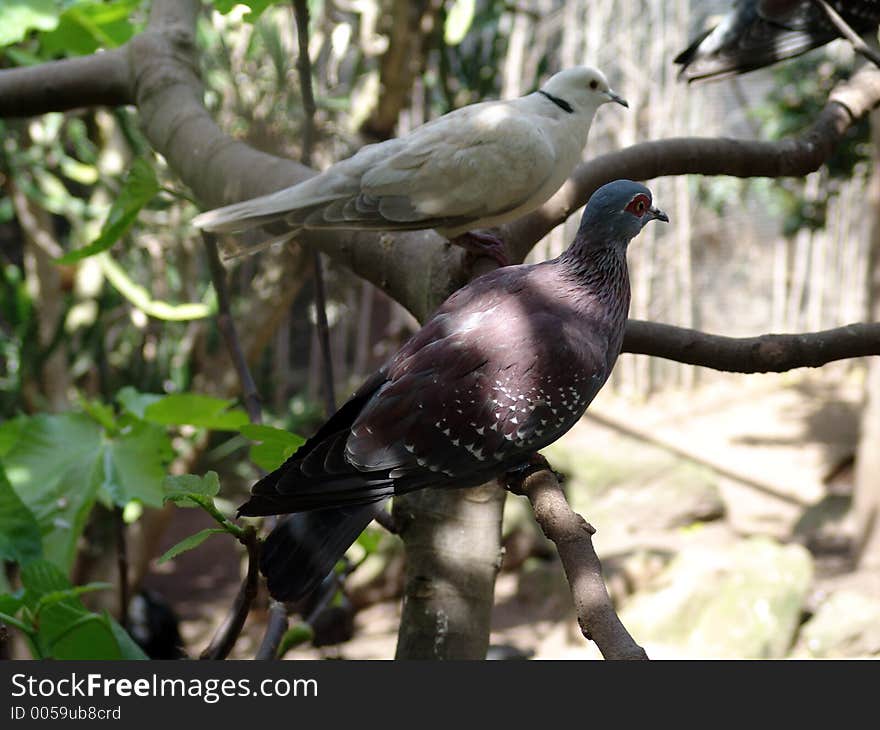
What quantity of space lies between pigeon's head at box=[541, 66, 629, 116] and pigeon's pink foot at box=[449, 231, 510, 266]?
0.29 metres

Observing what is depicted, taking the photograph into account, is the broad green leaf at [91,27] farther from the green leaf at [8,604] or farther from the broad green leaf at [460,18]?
the green leaf at [8,604]

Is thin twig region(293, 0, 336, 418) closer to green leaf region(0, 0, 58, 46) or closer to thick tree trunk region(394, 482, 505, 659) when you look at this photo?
thick tree trunk region(394, 482, 505, 659)

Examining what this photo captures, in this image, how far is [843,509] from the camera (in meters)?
4.61

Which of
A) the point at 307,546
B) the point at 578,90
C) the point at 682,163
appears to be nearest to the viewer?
the point at 307,546

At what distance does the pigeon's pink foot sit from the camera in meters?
1.17

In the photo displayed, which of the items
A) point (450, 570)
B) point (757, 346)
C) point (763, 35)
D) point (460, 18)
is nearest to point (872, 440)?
point (763, 35)

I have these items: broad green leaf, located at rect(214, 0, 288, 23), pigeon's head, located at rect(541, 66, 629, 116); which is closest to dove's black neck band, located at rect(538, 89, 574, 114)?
pigeon's head, located at rect(541, 66, 629, 116)

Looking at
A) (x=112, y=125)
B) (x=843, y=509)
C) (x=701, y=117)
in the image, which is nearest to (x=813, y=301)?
(x=701, y=117)

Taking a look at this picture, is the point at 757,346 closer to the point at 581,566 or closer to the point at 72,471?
the point at 581,566

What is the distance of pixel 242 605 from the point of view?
32.0 inches

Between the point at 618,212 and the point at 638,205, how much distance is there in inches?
0.9

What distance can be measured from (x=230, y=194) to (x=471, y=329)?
53 centimetres

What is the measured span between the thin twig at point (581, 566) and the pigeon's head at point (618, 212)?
258 millimetres

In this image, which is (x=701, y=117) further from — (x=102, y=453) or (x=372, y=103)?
(x=102, y=453)
